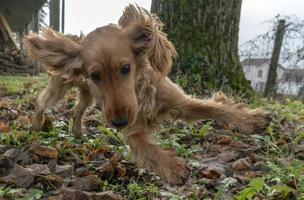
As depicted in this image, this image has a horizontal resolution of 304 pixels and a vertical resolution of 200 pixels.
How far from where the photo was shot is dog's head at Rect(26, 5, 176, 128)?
287 cm

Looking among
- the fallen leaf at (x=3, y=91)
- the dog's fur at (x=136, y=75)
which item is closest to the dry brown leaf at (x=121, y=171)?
the dog's fur at (x=136, y=75)

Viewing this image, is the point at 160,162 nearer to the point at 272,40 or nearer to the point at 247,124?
the point at 247,124

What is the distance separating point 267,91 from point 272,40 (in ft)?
3.37

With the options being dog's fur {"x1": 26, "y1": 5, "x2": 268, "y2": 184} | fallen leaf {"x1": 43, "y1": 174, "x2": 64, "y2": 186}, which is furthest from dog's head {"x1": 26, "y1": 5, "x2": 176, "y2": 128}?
fallen leaf {"x1": 43, "y1": 174, "x2": 64, "y2": 186}

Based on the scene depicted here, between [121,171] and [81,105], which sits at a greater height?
[81,105]

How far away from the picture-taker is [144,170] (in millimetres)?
2967

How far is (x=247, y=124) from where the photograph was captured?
3516 millimetres

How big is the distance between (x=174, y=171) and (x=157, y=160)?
0.16 metres

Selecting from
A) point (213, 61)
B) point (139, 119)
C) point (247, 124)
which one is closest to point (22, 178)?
point (139, 119)

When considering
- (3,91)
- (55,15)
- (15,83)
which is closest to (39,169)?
(3,91)

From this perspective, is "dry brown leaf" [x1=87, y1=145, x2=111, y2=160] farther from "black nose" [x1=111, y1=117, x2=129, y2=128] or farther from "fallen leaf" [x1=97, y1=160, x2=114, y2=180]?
"black nose" [x1=111, y1=117, x2=129, y2=128]

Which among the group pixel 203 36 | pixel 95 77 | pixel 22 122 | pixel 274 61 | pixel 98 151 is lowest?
pixel 98 151

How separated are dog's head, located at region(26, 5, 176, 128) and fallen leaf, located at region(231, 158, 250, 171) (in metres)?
0.77

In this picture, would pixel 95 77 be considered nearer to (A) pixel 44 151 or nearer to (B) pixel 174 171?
(A) pixel 44 151
